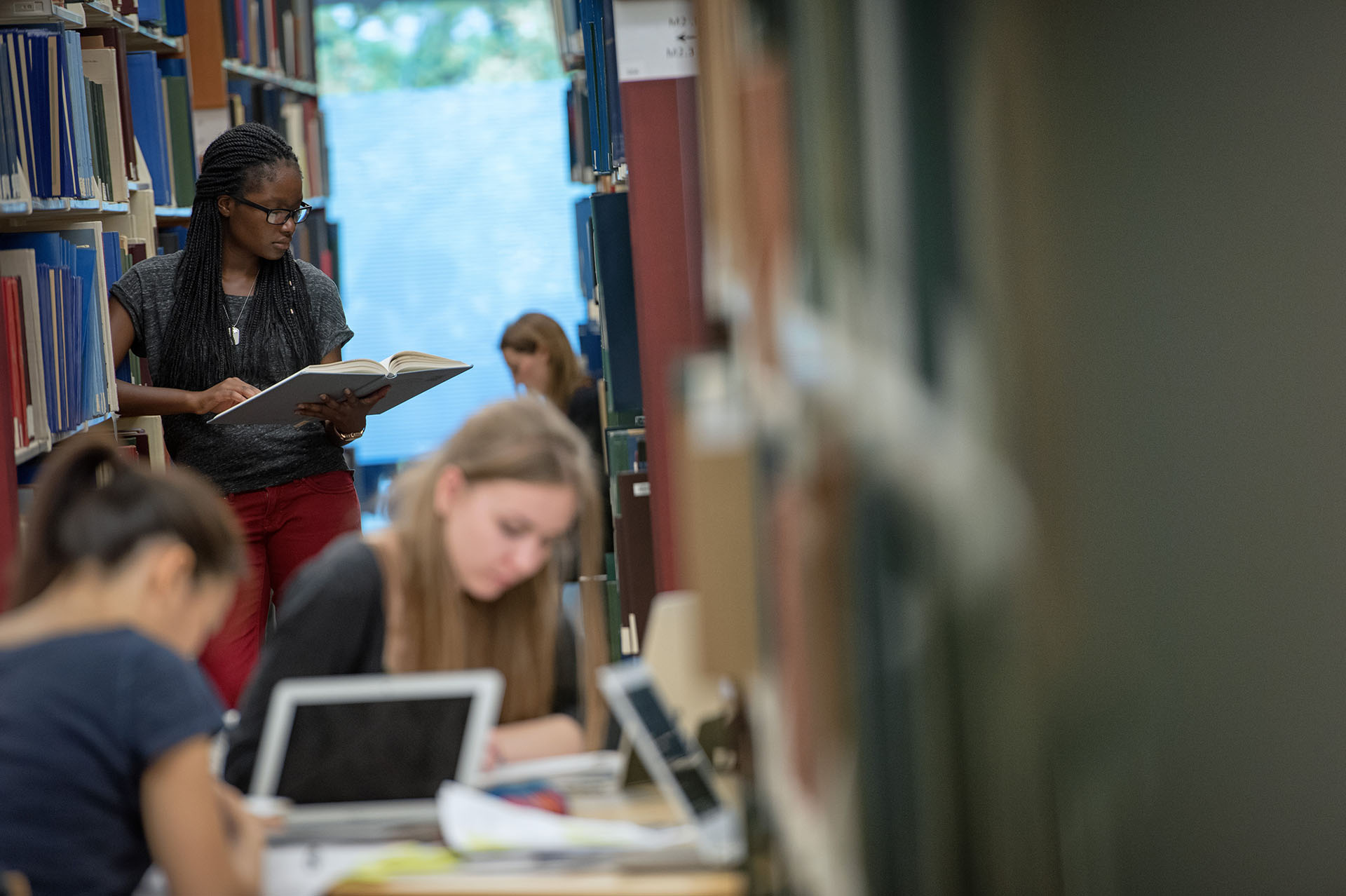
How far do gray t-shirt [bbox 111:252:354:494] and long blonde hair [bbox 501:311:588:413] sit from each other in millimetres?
1308

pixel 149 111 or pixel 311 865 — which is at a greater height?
pixel 149 111

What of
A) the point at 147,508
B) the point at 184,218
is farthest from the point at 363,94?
the point at 147,508

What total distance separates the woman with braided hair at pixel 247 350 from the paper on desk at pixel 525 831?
1170mm

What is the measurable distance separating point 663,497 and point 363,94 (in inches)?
238

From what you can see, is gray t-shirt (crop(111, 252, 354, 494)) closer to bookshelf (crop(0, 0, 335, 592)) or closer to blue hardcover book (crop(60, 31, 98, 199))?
bookshelf (crop(0, 0, 335, 592))

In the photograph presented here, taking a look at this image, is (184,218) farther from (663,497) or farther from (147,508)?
(147,508)

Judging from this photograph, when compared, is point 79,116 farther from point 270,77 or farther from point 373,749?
point 270,77

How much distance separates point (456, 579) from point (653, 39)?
2.73 feet

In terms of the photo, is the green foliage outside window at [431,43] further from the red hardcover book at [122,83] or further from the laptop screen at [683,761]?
the laptop screen at [683,761]

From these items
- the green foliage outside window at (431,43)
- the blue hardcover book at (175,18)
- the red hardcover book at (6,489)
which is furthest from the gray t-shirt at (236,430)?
the green foliage outside window at (431,43)

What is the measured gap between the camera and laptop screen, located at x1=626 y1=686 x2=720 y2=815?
4.06 ft

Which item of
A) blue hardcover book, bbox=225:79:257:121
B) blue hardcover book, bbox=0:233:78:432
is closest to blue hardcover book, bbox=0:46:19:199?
blue hardcover book, bbox=0:233:78:432

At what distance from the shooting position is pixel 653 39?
6.02ft

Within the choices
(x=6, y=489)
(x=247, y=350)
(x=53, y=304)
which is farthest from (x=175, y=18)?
(x=6, y=489)
